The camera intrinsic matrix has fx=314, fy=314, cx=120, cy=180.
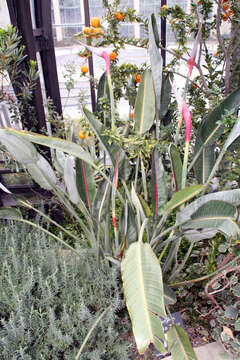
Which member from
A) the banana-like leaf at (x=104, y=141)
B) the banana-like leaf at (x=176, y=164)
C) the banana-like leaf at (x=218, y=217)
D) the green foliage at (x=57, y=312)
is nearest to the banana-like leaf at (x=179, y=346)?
the green foliage at (x=57, y=312)

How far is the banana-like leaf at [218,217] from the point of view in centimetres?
88

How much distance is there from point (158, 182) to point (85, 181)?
1.06ft

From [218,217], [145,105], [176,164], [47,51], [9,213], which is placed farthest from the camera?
[47,51]

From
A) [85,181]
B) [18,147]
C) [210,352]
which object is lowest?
[210,352]

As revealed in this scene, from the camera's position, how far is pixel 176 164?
3.77 feet

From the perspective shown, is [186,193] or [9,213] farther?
[9,213]

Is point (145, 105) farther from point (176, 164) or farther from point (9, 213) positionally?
point (9, 213)

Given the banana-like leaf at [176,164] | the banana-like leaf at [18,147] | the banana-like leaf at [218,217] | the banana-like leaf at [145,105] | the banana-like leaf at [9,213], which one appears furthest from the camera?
the banana-like leaf at [9,213]

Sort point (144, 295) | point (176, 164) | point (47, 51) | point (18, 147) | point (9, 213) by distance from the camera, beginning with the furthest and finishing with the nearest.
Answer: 1. point (47, 51)
2. point (9, 213)
3. point (176, 164)
4. point (18, 147)
5. point (144, 295)

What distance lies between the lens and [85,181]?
4.35 feet

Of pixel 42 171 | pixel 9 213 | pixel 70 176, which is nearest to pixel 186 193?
pixel 70 176

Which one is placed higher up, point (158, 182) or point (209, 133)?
point (209, 133)

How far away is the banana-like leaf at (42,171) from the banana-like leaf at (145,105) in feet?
1.29

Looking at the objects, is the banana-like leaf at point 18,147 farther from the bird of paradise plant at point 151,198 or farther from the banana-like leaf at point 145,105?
the banana-like leaf at point 145,105
